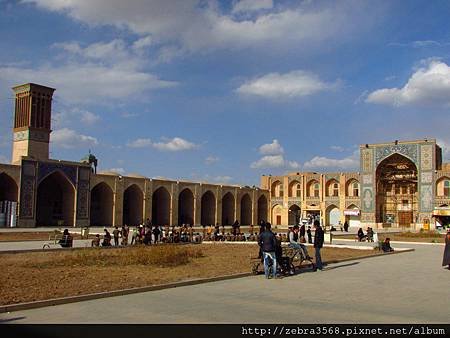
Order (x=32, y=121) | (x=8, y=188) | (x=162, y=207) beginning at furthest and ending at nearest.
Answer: (x=162, y=207) < (x=32, y=121) < (x=8, y=188)

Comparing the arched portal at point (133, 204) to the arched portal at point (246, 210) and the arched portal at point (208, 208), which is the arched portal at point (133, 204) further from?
the arched portal at point (246, 210)

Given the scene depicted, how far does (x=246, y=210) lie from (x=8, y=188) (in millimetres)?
28670

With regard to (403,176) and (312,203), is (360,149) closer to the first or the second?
(403,176)

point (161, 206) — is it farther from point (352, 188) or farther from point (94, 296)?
point (94, 296)

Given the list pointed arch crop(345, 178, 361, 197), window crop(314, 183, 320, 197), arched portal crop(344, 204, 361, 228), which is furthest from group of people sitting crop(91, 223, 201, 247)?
window crop(314, 183, 320, 197)

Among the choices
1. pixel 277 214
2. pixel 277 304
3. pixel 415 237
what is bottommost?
pixel 277 304

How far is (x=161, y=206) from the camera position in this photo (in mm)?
50406

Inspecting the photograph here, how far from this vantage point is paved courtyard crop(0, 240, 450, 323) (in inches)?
Result: 262

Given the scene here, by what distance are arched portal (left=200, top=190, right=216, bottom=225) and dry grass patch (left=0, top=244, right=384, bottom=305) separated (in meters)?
37.8

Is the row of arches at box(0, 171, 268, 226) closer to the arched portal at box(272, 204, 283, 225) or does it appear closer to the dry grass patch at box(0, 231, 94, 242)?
the arched portal at box(272, 204, 283, 225)

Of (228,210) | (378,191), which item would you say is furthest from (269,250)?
(228,210)

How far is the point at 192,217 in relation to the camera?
2044 inches

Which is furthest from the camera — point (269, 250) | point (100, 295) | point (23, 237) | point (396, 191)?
point (396, 191)

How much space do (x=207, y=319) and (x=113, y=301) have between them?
6.62 ft
